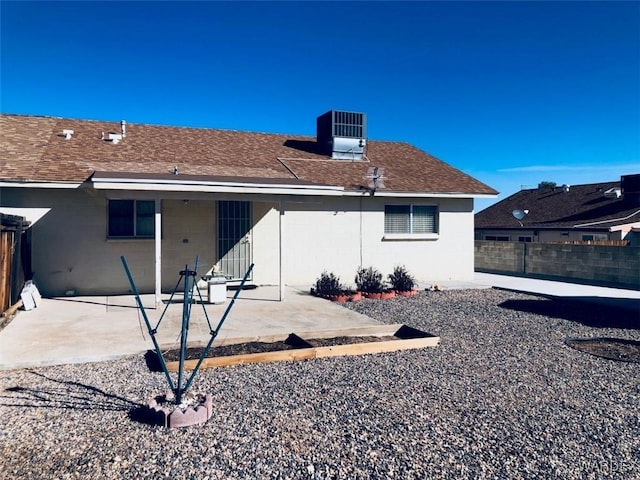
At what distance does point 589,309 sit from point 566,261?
6858mm

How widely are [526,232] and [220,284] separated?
21649 mm

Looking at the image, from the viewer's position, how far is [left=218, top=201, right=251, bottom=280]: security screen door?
13.0 meters

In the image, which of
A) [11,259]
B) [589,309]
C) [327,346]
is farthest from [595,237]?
[11,259]

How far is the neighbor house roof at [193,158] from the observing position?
38.8 feet

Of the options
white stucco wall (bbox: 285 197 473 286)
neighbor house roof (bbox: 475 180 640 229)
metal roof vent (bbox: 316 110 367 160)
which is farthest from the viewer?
neighbor house roof (bbox: 475 180 640 229)

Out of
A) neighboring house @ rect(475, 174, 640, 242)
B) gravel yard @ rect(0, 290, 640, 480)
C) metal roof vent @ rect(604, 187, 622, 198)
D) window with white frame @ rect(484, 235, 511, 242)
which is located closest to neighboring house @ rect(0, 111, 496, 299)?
gravel yard @ rect(0, 290, 640, 480)

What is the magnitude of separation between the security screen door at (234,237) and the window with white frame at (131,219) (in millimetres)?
1774

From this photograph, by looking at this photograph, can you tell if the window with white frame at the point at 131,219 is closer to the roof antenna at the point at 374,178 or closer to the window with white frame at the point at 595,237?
the roof antenna at the point at 374,178

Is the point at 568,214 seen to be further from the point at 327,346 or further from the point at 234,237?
the point at 327,346

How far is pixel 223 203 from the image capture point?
42.6ft

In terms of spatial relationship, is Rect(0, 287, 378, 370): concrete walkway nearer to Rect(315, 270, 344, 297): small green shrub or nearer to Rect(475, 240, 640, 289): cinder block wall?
Rect(315, 270, 344, 297): small green shrub

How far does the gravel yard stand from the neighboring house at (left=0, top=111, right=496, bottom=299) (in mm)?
4816

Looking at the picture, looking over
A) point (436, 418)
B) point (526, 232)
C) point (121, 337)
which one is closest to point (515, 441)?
point (436, 418)

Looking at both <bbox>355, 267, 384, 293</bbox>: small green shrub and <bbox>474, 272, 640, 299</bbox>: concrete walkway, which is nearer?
<bbox>355, 267, 384, 293</bbox>: small green shrub
